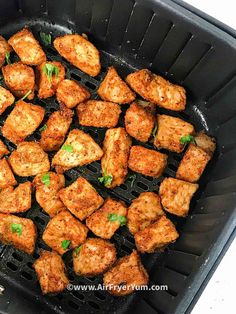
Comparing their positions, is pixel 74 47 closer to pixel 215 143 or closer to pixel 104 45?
pixel 104 45

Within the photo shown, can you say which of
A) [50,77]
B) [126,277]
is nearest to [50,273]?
[126,277]

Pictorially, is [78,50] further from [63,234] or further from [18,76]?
[63,234]

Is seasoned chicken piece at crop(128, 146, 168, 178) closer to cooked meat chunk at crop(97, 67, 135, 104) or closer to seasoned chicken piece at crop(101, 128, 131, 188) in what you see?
seasoned chicken piece at crop(101, 128, 131, 188)

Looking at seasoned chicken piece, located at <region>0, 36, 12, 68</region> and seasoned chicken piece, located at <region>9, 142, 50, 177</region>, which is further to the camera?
seasoned chicken piece, located at <region>0, 36, 12, 68</region>

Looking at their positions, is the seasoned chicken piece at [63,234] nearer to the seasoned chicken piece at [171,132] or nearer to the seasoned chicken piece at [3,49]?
the seasoned chicken piece at [171,132]

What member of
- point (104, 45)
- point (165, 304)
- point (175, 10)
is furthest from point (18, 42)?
point (165, 304)

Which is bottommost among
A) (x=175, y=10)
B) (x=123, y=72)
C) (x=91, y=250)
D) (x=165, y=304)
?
(x=91, y=250)

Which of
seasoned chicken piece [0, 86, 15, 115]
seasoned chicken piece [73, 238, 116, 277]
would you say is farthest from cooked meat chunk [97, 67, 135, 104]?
seasoned chicken piece [73, 238, 116, 277]
